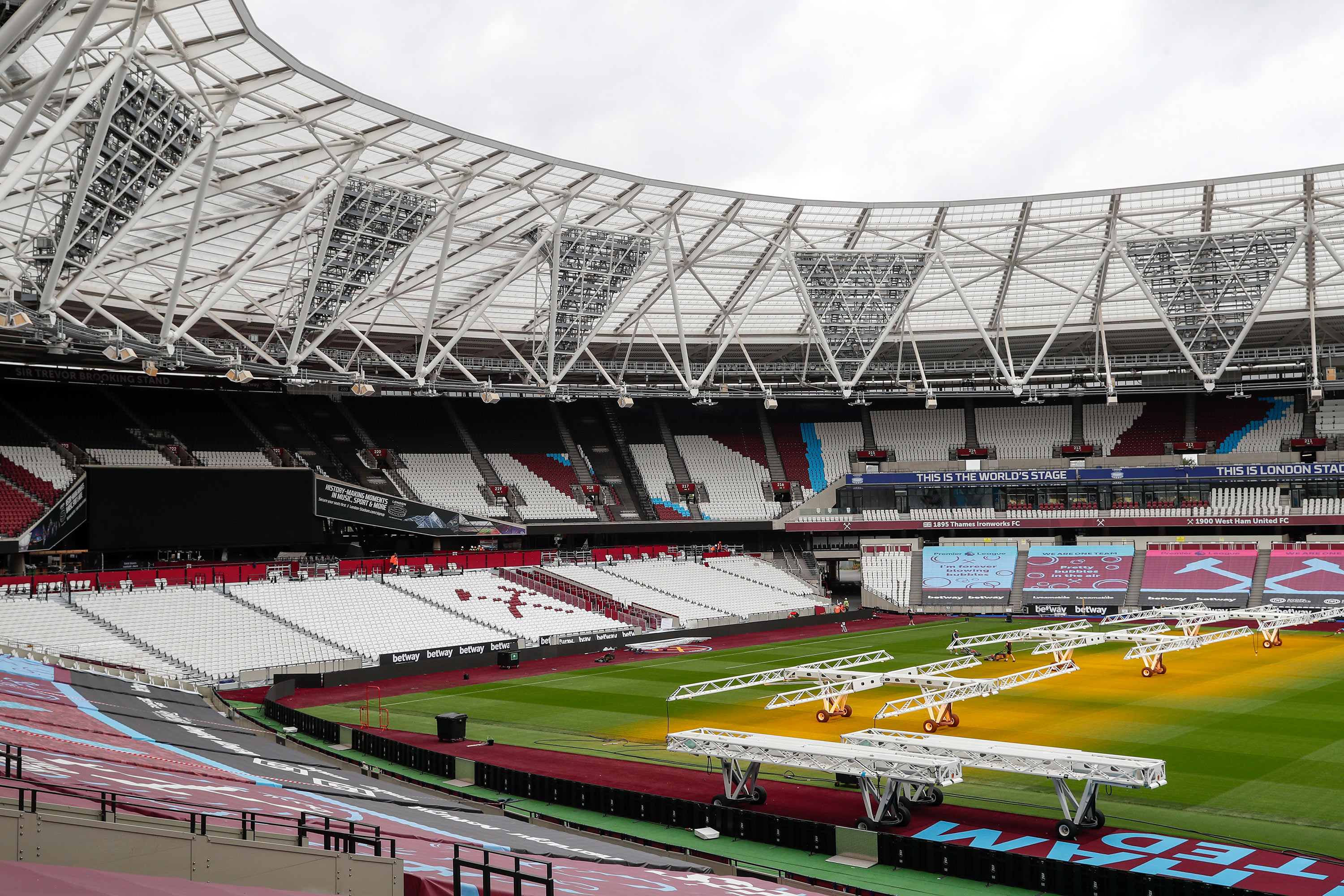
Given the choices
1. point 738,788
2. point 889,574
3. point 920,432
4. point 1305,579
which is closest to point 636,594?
point 889,574

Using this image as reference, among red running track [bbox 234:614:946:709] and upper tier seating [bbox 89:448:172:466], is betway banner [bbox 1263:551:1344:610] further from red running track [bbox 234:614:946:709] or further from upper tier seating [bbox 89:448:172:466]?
upper tier seating [bbox 89:448:172:466]

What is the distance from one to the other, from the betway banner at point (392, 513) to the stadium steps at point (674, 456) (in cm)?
1374

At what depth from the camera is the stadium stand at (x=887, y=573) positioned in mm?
72750

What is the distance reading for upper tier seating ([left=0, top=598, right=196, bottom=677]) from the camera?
40125mm

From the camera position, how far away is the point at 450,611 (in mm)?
55594

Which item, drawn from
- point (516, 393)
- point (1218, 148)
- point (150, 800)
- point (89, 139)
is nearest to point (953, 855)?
point (150, 800)

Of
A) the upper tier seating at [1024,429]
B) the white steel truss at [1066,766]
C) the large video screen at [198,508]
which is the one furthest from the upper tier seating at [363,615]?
the upper tier seating at [1024,429]

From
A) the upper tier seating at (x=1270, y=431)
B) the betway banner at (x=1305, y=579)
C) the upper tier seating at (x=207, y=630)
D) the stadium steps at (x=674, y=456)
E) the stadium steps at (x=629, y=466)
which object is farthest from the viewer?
the stadium steps at (x=674, y=456)

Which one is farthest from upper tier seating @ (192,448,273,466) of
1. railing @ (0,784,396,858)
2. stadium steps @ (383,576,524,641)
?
railing @ (0,784,396,858)

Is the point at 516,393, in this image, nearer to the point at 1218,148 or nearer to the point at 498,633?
the point at 498,633

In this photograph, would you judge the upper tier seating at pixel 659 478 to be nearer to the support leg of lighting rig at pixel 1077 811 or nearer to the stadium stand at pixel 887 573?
the stadium stand at pixel 887 573

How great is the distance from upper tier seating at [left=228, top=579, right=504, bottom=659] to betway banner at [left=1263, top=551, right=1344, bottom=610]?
43863 millimetres

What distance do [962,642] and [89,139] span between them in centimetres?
4161

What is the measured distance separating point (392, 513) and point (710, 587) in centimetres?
1958
